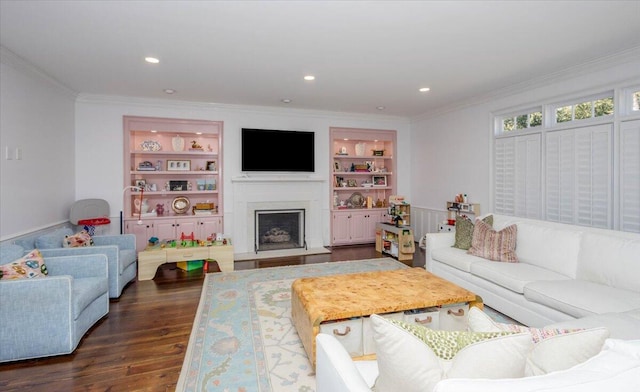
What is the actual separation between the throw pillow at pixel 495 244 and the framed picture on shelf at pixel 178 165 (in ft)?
15.5

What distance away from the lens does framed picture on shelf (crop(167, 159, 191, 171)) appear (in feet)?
18.5

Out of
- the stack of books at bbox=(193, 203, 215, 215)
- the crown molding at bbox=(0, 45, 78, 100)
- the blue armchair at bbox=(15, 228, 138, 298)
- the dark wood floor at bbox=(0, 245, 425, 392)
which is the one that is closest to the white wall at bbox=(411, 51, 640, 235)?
the stack of books at bbox=(193, 203, 215, 215)

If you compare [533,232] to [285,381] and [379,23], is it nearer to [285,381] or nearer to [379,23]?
[379,23]

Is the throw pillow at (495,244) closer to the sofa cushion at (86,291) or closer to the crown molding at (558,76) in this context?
the crown molding at (558,76)

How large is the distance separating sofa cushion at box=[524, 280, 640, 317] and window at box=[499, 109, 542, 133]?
2632 mm

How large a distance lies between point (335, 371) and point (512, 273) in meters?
2.51

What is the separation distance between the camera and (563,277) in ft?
9.36

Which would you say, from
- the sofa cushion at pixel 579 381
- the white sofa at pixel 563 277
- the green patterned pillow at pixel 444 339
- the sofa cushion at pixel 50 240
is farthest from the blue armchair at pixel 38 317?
the white sofa at pixel 563 277

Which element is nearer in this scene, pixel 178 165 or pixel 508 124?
pixel 508 124

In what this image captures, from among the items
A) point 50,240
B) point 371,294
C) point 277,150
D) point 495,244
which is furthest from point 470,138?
point 50,240

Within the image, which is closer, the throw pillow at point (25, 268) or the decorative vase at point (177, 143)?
the throw pillow at point (25, 268)

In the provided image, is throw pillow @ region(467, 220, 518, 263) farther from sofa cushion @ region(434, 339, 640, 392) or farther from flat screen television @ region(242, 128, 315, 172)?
flat screen television @ region(242, 128, 315, 172)

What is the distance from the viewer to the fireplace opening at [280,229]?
602 cm

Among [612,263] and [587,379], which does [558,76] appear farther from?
[587,379]
